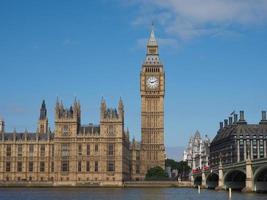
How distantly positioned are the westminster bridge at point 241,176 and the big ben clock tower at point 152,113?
1508 centimetres

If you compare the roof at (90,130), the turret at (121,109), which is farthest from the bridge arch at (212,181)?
the roof at (90,130)

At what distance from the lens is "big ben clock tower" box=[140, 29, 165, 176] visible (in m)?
169

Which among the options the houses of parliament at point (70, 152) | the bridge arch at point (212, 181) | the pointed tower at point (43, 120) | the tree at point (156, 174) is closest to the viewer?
the bridge arch at point (212, 181)

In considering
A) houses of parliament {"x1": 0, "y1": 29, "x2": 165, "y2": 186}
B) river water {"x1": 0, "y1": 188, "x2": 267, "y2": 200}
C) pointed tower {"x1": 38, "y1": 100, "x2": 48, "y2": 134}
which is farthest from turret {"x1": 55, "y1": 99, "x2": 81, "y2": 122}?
river water {"x1": 0, "y1": 188, "x2": 267, "y2": 200}

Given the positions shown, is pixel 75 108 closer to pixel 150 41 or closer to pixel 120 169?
pixel 120 169

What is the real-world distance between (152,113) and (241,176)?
5400cm

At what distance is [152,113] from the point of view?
172 m

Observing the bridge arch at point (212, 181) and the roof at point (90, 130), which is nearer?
the bridge arch at point (212, 181)

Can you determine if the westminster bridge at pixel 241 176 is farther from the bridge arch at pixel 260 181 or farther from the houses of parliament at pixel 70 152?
the houses of parliament at pixel 70 152

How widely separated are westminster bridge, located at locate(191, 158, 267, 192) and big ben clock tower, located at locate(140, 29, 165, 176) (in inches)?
594

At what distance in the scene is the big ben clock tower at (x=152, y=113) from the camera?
6654 inches

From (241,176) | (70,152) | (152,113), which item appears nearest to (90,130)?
(70,152)

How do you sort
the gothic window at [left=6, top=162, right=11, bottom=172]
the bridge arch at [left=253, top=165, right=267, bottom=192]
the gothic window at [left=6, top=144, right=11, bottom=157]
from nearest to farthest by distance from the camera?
the bridge arch at [left=253, top=165, right=267, bottom=192] → the gothic window at [left=6, top=162, right=11, bottom=172] → the gothic window at [left=6, top=144, right=11, bottom=157]

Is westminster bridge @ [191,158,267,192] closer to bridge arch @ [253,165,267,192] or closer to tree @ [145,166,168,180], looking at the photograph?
bridge arch @ [253,165,267,192]
